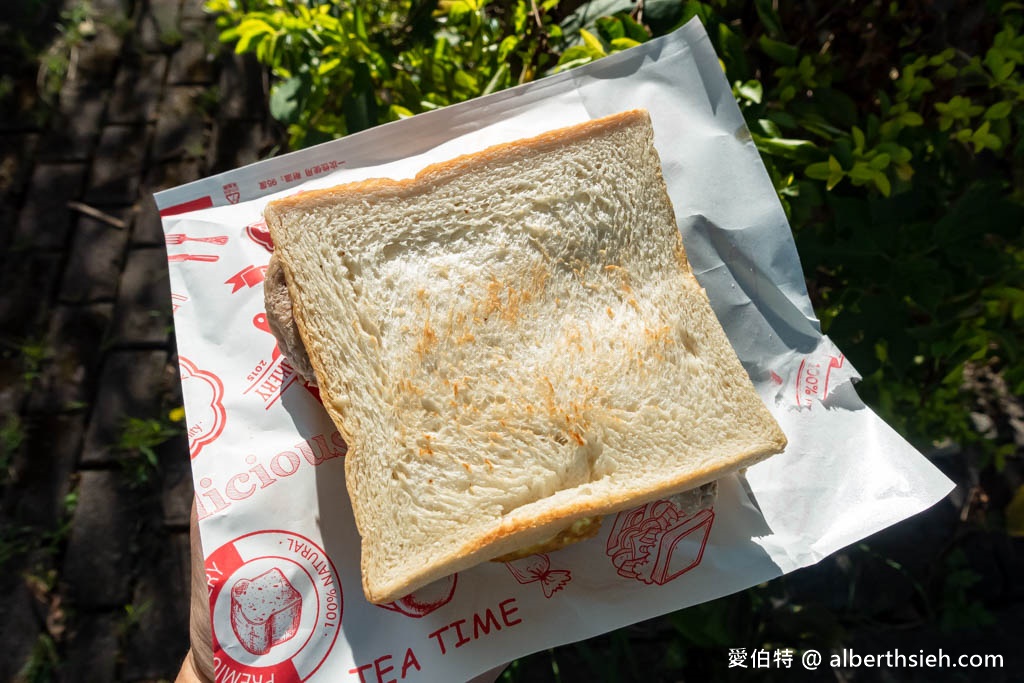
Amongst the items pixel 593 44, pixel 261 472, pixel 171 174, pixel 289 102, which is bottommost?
pixel 261 472

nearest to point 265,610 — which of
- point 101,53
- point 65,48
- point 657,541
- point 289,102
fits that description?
point 657,541

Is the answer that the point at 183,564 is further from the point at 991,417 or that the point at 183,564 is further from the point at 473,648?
the point at 991,417

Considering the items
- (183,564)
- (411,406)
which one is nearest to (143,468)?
(183,564)

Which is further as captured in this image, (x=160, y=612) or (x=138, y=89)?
(x=138, y=89)

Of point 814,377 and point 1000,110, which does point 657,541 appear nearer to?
point 814,377

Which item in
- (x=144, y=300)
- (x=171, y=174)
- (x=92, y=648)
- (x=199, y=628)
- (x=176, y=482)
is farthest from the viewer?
(x=171, y=174)

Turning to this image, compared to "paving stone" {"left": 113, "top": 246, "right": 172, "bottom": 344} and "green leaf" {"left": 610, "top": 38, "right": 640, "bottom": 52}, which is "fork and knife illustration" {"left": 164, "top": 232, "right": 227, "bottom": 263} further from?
"paving stone" {"left": 113, "top": 246, "right": 172, "bottom": 344}
